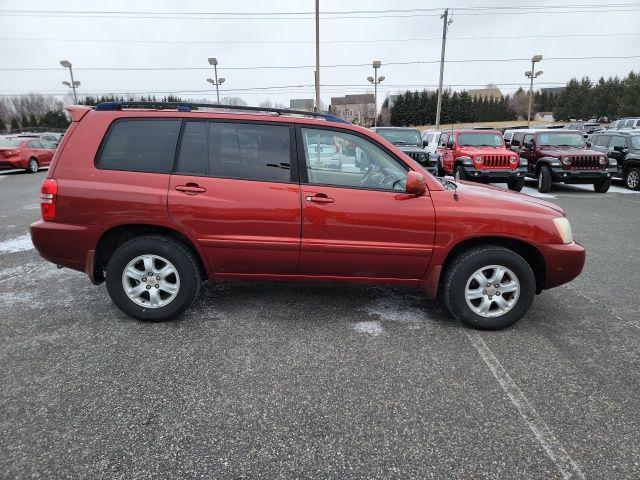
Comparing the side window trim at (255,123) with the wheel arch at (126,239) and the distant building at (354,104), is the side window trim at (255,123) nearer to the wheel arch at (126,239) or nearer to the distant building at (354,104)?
the wheel arch at (126,239)

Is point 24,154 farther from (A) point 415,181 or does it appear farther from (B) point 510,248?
(B) point 510,248

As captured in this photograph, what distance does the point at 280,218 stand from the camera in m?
3.54

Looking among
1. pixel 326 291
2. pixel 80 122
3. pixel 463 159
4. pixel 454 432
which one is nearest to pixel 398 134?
pixel 463 159

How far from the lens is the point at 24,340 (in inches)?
135

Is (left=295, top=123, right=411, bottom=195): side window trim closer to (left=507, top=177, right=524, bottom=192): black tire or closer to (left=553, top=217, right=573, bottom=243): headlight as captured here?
(left=553, top=217, right=573, bottom=243): headlight

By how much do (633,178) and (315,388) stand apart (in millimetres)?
14329

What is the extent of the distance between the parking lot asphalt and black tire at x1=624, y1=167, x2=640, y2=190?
10.9 m

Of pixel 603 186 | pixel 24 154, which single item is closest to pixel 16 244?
pixel 24 154

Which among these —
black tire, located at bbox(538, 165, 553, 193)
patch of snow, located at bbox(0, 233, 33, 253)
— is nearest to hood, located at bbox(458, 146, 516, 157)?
black tire, located at bbox(538, 165, 553, 193)

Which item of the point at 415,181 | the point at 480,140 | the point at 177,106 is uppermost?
the point at 177,106

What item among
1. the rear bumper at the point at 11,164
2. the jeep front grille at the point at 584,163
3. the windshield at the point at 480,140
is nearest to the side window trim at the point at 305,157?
the windshield at the point at 480,140

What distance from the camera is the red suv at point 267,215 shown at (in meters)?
3.54

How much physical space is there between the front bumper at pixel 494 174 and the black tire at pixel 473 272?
8965 millimetres

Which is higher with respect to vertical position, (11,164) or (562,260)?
(562,260)
